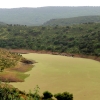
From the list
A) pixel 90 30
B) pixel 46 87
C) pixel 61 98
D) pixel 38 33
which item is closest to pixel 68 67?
pixel 46 87

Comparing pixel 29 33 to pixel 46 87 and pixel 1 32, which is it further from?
pixel 46 87

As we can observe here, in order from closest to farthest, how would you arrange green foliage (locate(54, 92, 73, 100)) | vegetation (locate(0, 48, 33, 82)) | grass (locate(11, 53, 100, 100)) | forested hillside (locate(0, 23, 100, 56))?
green foliage (locate(54, 92, 73, 100))
grass (locate(11, 53, 100, 100))
vegetation (locate(0, 48, 33, 82))
forested hillside (locate(0, 23, 100, 56))

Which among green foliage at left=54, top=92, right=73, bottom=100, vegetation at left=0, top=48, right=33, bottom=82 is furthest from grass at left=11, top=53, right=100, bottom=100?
green foliage at left=54, top=92, right=73, bottom=100

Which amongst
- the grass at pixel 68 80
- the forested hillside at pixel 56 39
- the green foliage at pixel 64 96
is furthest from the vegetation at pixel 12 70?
the forested hillside at pixel 56 39

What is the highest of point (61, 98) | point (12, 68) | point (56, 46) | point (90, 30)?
point (90, 30)

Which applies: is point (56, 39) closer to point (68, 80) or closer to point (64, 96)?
point (68, 80)

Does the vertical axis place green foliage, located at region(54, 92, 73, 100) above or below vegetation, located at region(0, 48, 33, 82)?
below

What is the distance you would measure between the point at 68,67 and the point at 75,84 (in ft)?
37.8

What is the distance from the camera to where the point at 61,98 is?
2486 centimetres

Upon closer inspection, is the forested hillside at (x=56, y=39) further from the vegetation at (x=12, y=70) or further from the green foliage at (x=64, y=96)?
the green foliage at (x=64, y=96)

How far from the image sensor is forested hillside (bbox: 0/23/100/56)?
6384 centimetres

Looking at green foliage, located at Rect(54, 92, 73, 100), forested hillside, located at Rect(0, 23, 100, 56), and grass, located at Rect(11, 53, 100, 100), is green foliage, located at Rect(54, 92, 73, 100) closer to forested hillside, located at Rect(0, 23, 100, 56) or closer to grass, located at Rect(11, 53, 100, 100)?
grass, located at Rect(11, 53, 100, 100)

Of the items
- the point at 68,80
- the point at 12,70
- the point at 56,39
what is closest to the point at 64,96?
the point at 68,80

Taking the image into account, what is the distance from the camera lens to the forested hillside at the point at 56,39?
63.8 meters
